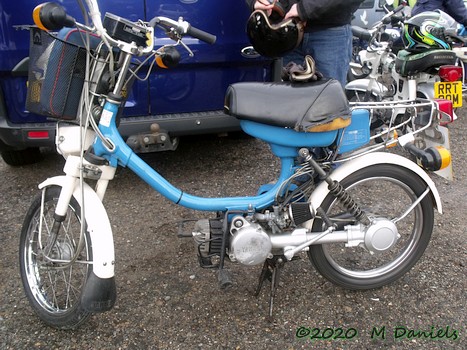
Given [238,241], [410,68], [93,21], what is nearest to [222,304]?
[238,241]

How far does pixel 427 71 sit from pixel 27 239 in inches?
145

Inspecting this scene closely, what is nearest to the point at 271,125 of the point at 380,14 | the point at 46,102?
the point at 46,102

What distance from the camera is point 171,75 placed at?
3.45 m

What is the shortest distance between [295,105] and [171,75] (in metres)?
1.53

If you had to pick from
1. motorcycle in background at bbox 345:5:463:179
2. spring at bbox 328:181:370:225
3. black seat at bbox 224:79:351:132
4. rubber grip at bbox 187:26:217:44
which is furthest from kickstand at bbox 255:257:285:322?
rubber grip at bbox 187:26:217:44

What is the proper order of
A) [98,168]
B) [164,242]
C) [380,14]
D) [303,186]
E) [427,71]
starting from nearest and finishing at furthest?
1. [98,168]
2. [303,186]
3. [164,242]
4. [427,71]
5. [380,14]

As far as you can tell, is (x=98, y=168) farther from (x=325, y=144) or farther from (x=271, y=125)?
(x=325, y=144)

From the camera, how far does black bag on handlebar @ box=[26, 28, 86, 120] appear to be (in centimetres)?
199

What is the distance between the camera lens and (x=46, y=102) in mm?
2027

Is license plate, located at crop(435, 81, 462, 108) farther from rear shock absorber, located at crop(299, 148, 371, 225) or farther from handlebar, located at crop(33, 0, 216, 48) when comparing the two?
handlebar, located at crop(33, 0, 216, 48)

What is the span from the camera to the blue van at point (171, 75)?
312cm

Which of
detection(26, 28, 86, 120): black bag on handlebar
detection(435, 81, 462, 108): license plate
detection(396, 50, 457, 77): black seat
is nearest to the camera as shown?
detection(26, 28, 86, 120): black bag on handlebar

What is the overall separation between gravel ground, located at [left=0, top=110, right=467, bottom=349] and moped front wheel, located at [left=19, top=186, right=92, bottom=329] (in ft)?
0.39

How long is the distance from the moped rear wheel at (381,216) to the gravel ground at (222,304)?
0.13 meters
